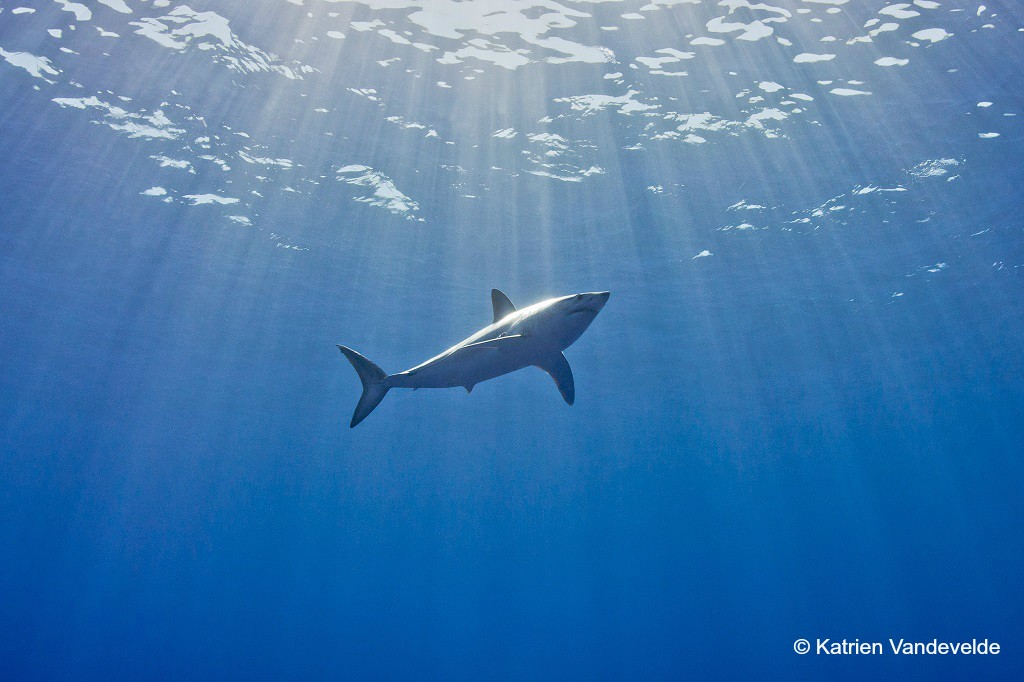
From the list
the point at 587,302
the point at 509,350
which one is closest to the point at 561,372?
the point at 509,350

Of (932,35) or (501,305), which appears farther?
(932,35)

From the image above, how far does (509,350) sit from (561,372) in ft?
3.06

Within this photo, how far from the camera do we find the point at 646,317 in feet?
87.5

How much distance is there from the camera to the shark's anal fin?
19.7ft

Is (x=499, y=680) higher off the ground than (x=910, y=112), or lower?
lower

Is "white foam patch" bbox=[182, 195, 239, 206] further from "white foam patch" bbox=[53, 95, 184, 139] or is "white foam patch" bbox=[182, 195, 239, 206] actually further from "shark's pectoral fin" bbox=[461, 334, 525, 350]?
"shark's pectoral fin" bbox=[461, 334, 525, 350]

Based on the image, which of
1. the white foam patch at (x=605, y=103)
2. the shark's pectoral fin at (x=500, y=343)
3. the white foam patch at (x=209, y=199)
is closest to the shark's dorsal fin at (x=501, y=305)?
the shark's pectoral fin at (x=500, y=343)

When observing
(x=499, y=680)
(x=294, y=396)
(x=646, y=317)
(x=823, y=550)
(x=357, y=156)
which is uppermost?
(x=357, y=156)

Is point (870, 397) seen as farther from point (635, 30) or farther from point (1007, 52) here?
point (635, 30)

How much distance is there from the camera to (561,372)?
6.17 m

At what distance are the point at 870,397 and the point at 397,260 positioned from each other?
3402 cm

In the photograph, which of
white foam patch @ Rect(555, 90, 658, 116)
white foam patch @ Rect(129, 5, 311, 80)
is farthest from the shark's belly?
white foam patch @ Rect(129, 5, 311, 80)

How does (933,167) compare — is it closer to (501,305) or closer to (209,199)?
(501,305)

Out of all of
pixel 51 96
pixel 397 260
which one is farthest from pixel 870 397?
pixel 51 96
